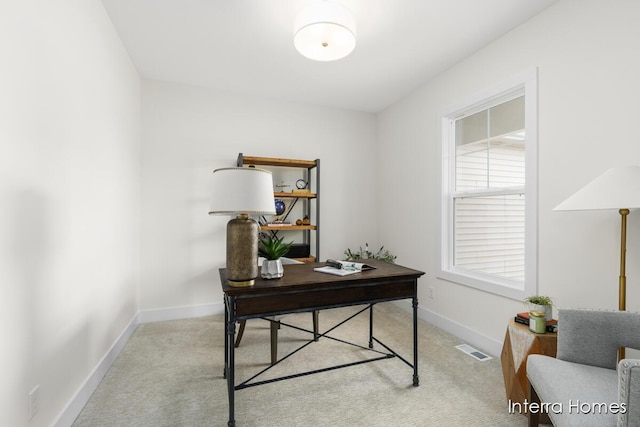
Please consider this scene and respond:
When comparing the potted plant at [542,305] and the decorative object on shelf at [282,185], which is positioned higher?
the decorative object on shelf at [282,185]

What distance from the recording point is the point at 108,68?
2301 mm

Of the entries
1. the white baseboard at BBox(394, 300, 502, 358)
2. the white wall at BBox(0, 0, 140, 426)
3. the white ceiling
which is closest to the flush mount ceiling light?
the white ceiling

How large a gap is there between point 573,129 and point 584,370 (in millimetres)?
1498

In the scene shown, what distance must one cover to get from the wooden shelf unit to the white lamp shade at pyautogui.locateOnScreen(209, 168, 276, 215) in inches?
70.6

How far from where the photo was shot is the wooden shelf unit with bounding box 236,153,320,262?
11.5 ft

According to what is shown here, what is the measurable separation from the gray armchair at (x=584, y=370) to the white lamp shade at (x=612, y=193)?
1.72ft

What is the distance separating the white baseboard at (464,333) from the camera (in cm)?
253

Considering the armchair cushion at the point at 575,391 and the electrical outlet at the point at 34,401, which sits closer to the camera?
the armchair cushion at the point at 575,391

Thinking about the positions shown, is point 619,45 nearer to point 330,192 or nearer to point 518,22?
point 518,22

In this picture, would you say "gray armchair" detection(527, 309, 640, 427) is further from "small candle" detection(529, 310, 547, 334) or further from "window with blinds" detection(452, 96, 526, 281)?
"window with blinds" detection(452, 96, 526, 281)

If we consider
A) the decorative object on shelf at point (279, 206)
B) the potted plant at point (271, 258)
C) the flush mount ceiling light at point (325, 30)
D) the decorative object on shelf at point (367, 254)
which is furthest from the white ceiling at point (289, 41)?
the decorative object on shelf at point (367, 254)

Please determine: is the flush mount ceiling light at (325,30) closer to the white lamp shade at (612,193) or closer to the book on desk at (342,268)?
the book on desk at (342,268)

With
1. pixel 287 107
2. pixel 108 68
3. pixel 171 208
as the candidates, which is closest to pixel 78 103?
pixel 108 68

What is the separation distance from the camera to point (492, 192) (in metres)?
2.71
